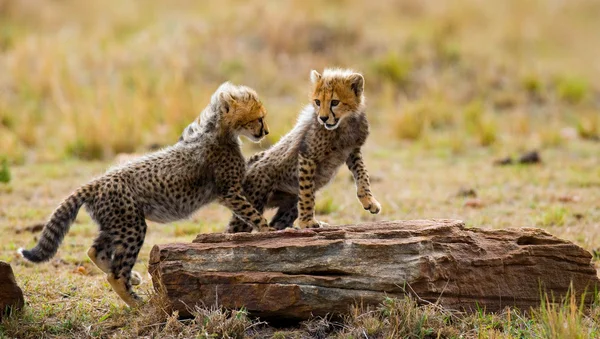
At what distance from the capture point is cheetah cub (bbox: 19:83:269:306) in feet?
17.4

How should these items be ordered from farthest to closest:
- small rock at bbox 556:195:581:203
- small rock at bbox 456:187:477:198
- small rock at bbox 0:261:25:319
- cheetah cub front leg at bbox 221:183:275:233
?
small rock at bbox 456:187:477:198 → small rock at bbox 556:195:581:203 → cheetah cub front leg at bbox 221:183:275:233 → small rock at bbox 0:261:25:319

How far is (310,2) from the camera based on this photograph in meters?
17.2

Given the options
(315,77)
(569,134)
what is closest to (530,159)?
(569,134)

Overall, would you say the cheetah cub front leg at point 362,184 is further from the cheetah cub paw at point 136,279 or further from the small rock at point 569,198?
the small rock at point 569,198

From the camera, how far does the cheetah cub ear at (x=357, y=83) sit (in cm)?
593

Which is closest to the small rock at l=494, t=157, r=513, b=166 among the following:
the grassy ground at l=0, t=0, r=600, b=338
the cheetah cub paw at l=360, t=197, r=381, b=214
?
the grassy ground at l=0, t=0, r=600, b=338

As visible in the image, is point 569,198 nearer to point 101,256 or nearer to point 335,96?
point 335,96

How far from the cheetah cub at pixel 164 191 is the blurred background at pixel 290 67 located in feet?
15.6

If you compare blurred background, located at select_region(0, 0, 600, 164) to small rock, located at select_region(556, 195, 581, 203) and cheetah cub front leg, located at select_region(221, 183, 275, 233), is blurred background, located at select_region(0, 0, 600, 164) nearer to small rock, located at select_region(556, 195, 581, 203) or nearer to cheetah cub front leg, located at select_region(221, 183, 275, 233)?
small rock, located at select_region(556, 195, 581, 203)

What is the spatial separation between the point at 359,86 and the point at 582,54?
13394 millimetres

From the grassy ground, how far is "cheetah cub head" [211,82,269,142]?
125 centimetres

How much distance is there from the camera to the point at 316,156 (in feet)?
19.2

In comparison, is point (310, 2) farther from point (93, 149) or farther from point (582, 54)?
point (93, 149)

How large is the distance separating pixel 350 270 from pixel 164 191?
1432 mm
